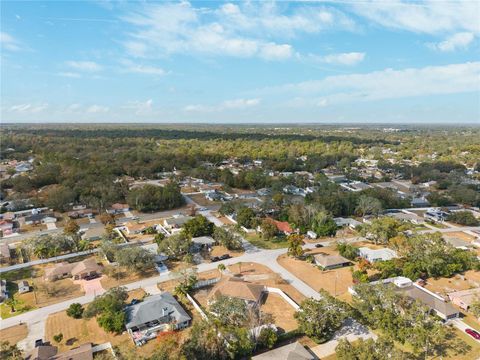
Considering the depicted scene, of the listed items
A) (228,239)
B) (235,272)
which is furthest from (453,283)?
(228,239)

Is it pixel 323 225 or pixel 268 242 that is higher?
pixel 323 225

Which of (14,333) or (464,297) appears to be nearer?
(14,333)

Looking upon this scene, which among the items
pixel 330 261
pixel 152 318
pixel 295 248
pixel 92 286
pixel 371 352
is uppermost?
pixel 371 352

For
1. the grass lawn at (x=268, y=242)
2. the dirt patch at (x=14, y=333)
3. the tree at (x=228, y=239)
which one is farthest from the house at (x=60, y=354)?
the grass lawn at (x=268, y=242)

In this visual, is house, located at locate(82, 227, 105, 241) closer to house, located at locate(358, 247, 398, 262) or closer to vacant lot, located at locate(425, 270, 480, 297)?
house, located at locate(358, 247, 398, 262)

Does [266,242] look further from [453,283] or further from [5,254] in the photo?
[5,254]

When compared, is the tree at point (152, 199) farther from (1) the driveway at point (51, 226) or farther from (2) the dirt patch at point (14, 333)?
(2) the dirt patch at point (14, 333)
